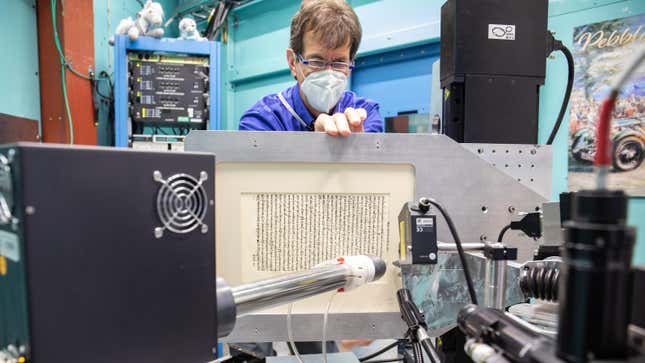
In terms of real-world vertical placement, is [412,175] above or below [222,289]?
above

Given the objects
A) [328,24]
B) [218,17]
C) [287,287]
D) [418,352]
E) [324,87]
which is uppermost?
[218,17]

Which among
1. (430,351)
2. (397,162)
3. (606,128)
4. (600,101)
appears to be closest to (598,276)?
(606,128)

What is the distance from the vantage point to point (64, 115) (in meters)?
2.18

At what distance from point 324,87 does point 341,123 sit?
335mm

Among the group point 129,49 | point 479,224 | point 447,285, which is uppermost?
point 129,49

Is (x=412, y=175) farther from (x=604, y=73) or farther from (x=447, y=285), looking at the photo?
(x=604, y=73)

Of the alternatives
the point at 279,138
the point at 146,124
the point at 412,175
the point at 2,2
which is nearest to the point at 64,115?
the point at 146,124

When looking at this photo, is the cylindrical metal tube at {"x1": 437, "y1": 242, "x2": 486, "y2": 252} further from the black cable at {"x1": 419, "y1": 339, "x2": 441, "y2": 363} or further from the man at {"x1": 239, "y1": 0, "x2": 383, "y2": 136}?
the man at {"x1": 239, "y1": 0, "x2": 383, "y2": 136}

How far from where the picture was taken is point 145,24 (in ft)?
7.53

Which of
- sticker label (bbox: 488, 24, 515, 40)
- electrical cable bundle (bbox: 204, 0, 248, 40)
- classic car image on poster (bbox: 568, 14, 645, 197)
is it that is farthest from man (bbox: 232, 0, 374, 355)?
electrical cable bundle (bbox: 204, 0, 248, 40)

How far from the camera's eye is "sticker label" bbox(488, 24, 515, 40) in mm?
753

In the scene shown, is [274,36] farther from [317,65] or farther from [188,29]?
[317,65]

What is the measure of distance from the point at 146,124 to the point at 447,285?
234 centimetres

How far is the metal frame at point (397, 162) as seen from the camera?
0.64 meters
